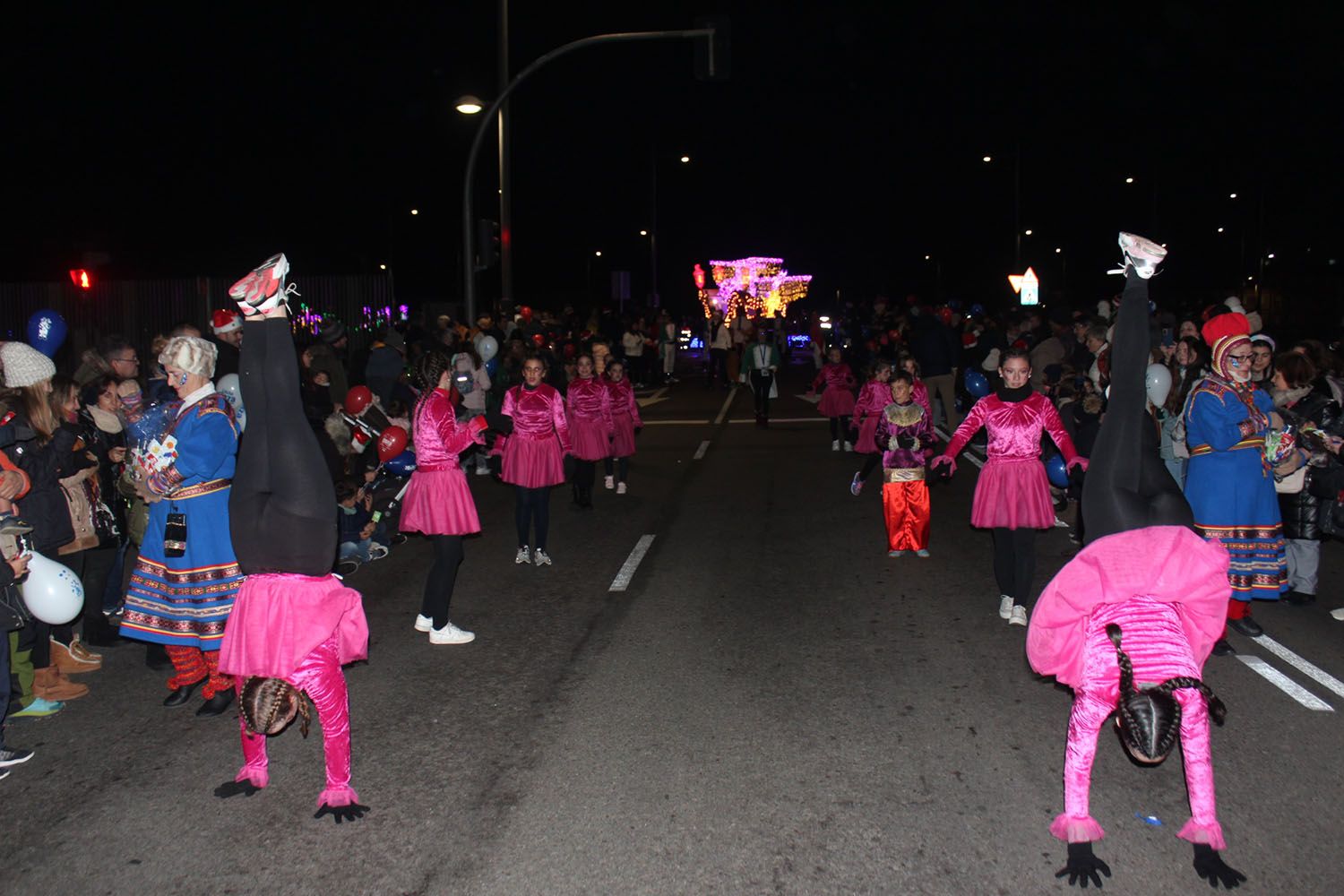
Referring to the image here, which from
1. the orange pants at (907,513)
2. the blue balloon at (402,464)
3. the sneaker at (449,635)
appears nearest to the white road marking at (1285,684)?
the orange pants at (907,513)

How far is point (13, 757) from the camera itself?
5402 mm

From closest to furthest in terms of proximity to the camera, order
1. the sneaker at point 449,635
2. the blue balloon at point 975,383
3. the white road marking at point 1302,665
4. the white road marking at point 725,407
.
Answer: the white road marking at point 1302,665, the sneaker at point 449,635, the blue balloon at point 975,383, the white road marking at point 725,407

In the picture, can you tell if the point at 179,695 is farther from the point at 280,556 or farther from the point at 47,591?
the point at 280,556

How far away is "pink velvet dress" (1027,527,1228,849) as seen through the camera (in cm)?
400

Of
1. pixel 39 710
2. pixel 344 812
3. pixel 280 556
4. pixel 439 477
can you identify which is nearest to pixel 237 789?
pixel 344 812

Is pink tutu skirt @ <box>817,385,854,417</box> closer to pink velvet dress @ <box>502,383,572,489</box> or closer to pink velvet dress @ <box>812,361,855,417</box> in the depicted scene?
pink velvet dress @ <box>812,361,855,417</box>

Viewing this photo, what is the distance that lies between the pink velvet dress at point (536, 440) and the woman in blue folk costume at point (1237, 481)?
4686 mm

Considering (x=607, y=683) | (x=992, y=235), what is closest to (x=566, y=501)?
(x=607, y=683)

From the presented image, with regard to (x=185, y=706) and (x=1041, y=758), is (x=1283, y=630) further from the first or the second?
(x=185, y=706)

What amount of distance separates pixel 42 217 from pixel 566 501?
89.5 ft

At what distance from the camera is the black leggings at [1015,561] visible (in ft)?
24.4

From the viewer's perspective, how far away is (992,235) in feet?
230

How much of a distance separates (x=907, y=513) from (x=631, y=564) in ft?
7.80

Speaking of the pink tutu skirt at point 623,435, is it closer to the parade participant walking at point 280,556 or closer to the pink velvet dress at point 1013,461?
→ the pink velvet dress at point 1013,461
